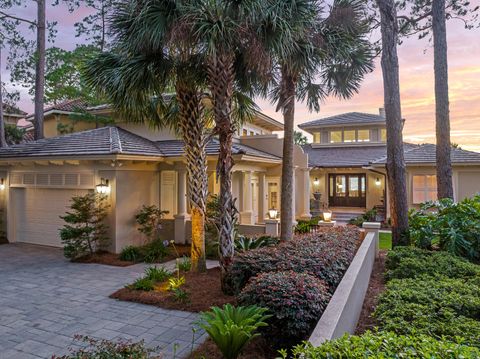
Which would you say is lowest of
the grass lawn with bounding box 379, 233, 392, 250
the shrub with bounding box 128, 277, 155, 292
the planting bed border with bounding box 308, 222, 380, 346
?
the shrub with bounding box 128, 277, 155, 292

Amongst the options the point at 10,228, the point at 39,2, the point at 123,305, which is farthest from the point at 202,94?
the point at 39,2

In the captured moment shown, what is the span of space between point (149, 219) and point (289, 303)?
8934 mm

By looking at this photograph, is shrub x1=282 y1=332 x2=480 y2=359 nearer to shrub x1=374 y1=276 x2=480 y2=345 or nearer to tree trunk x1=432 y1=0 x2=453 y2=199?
shrub x1=374 y1=276 x2=480 y2=345

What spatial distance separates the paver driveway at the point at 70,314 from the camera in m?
5.41

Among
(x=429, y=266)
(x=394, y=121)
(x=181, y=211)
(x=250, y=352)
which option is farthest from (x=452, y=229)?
(x=181, y=211)

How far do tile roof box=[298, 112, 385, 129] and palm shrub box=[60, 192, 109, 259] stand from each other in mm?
19732

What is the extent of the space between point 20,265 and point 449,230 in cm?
1303

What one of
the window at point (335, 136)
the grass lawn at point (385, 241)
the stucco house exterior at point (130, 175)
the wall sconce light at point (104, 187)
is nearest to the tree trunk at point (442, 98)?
the grass lawn at point (385, 241)

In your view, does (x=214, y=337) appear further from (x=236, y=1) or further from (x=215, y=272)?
(x=236, y=1)

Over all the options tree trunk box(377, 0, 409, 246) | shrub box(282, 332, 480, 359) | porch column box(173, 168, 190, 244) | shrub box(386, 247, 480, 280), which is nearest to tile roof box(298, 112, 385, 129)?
tree trunk box(377, 0, 409, 246)

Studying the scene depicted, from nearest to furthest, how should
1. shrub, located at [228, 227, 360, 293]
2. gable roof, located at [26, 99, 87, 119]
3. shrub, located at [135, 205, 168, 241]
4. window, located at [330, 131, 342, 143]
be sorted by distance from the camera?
shrub, located at [228, 227, 360, 293]
shrub, located at [135, 205, 168, 241]
gable roof, located at [26, 99, 87, 119]
window, located at [330, 131, 342, 143]

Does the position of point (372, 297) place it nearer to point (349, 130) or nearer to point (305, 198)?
point (305, 198)

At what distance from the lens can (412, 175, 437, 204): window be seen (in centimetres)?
1748

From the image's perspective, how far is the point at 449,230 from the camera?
908 cm
